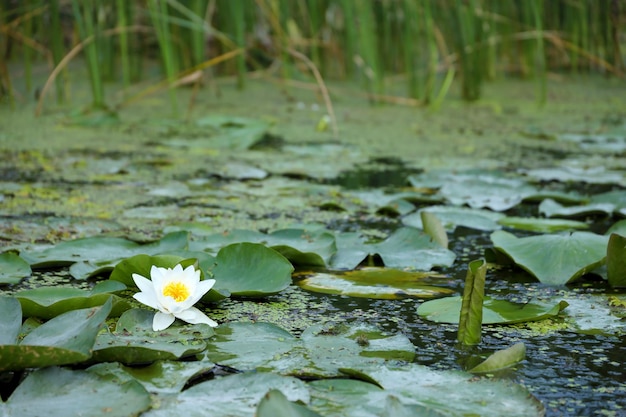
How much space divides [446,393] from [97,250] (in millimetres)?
699

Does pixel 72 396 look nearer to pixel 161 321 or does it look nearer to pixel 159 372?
pixel 159 372

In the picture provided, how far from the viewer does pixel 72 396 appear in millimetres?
734

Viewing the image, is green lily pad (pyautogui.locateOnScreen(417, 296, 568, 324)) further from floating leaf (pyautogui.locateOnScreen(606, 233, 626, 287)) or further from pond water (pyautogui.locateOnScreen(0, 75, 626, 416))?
floating leaf (pyautogui.locateOnScreen(606, 233, 626, 287))

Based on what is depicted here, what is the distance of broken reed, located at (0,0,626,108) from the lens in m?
2.83

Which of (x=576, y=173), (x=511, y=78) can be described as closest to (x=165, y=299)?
(x=576, y=173)

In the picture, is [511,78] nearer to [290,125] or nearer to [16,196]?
[290,125]

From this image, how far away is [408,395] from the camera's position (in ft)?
2.50

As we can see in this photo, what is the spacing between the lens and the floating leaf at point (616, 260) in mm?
1101

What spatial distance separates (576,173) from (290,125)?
110 centimetres

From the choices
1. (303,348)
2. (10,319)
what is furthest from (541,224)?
(10,319)

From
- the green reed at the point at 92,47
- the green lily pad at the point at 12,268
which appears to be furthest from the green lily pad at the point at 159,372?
the green reed at the point at 92,47

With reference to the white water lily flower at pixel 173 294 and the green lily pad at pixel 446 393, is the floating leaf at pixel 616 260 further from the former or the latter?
the white water lily flower at pixel 173 294

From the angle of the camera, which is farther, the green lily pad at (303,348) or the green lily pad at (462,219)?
the green lily pad at (462,219)

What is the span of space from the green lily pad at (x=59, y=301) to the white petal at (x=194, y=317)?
0.08m
